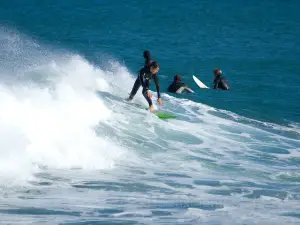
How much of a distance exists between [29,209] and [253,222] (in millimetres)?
2789

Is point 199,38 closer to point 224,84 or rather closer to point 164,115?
point 224,84

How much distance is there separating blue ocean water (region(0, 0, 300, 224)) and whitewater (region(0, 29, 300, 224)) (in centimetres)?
3

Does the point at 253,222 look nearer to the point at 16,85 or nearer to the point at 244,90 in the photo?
the point at 16,85

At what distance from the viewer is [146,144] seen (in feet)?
44.1

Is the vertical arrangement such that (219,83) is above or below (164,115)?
above

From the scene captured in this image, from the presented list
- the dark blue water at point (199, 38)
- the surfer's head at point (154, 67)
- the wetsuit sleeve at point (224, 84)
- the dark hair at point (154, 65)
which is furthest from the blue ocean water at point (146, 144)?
the dark hair at point (154, 65)

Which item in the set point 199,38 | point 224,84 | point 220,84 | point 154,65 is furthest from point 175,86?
point 199,38

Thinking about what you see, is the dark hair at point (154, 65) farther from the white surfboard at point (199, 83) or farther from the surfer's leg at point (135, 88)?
the white surfboard at point (199, 83)

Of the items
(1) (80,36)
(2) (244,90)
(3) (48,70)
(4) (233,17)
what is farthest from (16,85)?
(4) (233,17)

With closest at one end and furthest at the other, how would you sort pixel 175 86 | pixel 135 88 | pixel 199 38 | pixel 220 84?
1. pixel 135 88
2. pixel 175 86
3. pixel 220 84
4. pixel 199 38

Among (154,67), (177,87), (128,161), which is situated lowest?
(128,161)

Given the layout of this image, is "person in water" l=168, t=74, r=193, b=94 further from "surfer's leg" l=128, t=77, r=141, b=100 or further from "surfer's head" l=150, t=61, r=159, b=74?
"surfer's head" l=150, t=61, r=159, b=74

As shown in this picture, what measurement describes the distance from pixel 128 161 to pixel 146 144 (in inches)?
67.3

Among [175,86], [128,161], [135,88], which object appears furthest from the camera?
[175,86]
